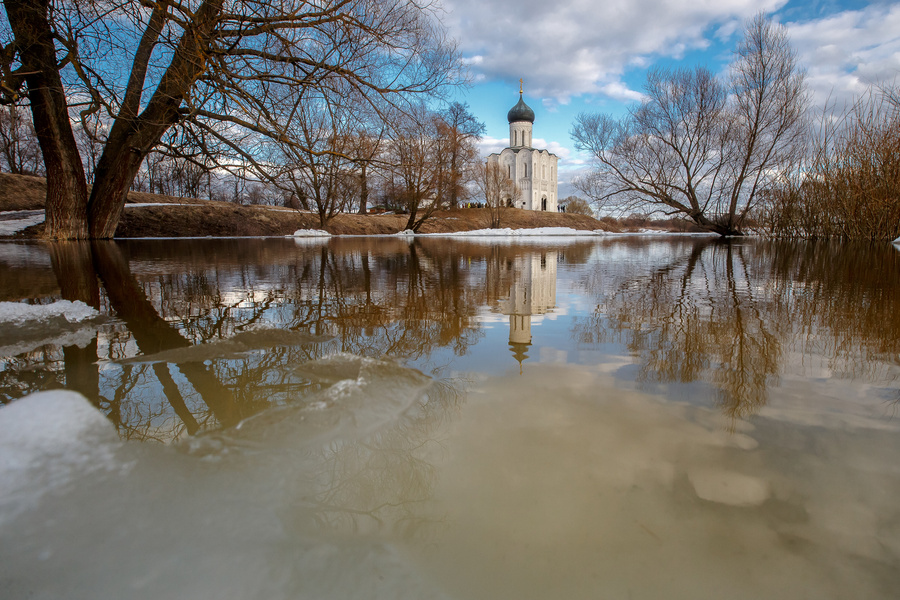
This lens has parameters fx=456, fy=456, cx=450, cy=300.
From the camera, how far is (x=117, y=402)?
1.73 metres

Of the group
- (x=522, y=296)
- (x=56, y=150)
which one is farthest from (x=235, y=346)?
(x=56, y=150)

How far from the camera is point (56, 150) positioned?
33.0 ft

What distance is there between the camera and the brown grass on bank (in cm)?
1941

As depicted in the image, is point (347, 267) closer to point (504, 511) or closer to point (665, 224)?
point (504, 511)

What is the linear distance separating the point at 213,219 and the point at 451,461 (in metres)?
26.2

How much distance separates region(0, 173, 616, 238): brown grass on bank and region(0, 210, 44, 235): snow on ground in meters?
0.42

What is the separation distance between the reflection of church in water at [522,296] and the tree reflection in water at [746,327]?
377 millimetres

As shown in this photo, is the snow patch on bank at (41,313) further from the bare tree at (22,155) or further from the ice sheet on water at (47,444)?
the bare tree at (22,155)

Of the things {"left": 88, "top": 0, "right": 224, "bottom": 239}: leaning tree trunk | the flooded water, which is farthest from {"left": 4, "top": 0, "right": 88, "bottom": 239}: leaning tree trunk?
the flooded water

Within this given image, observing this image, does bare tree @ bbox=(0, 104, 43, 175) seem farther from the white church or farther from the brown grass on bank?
the white church

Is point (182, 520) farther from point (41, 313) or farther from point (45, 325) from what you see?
point (41, 313)

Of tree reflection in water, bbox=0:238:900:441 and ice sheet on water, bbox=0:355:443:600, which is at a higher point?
tree reflection in water, bbox=0:238:900:441

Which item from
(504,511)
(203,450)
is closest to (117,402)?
(203,450)

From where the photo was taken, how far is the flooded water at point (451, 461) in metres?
0.93
